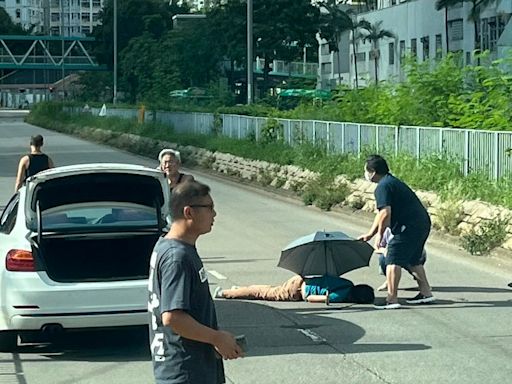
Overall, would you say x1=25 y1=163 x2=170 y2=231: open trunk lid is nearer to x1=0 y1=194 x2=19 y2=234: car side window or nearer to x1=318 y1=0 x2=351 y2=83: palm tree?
x1=0 y1=194 x2=19 y2=234: car side window

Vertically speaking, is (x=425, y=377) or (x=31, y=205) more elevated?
(x=31, y=205)

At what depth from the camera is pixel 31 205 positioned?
1054cm

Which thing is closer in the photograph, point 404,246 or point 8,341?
point 8,341

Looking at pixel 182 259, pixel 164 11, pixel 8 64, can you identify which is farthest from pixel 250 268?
pixel 8 64

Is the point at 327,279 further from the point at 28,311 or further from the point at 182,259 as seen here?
the point at 182,259

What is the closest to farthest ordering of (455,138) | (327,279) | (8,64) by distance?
(327,279) < (455,138) < (8,64)

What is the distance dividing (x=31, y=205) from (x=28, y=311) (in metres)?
1.07

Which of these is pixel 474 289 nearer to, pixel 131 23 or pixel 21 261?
pixel 21 261

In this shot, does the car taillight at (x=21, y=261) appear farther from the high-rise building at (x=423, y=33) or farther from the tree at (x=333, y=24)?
the tree at (x=333, y=24)

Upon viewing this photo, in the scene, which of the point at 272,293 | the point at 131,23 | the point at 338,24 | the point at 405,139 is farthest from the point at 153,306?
the point at 131,23

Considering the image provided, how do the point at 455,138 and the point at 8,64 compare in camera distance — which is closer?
the point at 455,138

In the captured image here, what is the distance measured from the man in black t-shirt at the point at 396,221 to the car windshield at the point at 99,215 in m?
2.89

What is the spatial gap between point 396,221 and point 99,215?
11.9ft

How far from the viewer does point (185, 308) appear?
521cm
